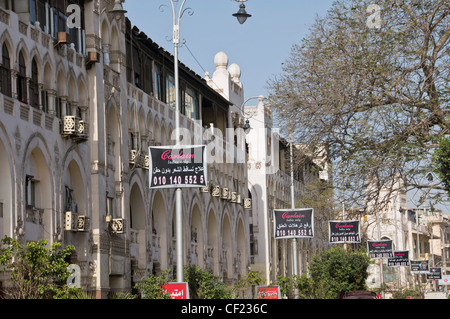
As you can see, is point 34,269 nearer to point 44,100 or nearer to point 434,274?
point 44,100

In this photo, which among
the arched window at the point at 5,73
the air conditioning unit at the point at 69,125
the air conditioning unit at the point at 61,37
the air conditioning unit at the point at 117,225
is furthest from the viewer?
the air conditioning unit at the point at 117,225

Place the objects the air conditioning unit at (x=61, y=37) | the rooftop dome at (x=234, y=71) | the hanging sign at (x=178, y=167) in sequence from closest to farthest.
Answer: the hanging sign at (x=178, y=167) → the air conditioning unit at (x=61, y=37) → the rooftop dome at (x=234, y=71)

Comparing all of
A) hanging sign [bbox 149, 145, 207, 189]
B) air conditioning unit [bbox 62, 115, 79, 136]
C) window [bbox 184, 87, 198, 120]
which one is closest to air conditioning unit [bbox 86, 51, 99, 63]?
air conditioning unit [bbox 62, 115, 79, 136]

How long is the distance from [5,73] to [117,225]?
372 inches

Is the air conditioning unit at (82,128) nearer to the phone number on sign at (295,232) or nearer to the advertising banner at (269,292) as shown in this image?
the advertising banner at (269,292)

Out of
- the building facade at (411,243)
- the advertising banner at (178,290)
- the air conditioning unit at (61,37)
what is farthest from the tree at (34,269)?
the building facade at (411,243)

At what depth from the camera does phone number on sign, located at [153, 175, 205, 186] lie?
27.1 m

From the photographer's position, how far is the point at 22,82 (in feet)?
101

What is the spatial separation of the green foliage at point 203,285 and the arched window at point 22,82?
11.4m

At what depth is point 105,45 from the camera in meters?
38.6

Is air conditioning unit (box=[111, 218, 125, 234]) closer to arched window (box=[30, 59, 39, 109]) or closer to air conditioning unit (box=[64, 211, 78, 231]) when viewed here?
air conditioning unit (box=[64, 211, 78, 231])

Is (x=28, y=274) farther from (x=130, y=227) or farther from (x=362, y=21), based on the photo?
(x=130, y=227)

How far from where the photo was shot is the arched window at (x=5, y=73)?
95.6ft

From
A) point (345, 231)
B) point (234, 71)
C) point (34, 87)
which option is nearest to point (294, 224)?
point (345, 231)
